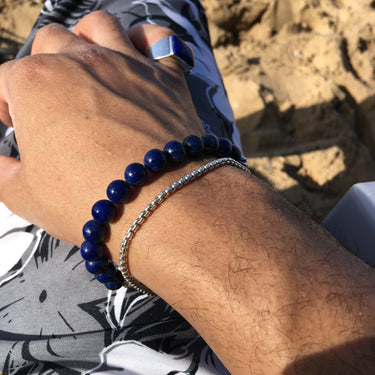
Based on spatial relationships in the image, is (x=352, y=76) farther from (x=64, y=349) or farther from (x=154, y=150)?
(x=64, y=349)

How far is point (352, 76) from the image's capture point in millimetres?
2166

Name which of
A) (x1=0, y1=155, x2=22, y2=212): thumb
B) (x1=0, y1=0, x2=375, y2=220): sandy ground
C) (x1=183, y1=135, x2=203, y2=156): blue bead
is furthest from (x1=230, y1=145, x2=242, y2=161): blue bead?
(x1=0, y1=0, x2=375, y2=220): sandy ground

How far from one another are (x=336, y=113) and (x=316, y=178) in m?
0.44

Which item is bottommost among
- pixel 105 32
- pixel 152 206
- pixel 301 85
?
pixel 301 85

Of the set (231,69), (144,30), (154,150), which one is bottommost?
(231,69)

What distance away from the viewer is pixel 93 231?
0.67 metres

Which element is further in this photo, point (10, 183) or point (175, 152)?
point (10, 183)

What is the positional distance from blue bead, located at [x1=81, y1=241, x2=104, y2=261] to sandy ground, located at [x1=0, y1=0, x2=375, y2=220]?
1.35 meters

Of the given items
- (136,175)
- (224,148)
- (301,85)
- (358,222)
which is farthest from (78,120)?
(301,85)

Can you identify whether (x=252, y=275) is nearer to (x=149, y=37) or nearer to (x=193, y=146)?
(x=193, y=146)

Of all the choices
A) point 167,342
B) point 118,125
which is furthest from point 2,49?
point 167,342

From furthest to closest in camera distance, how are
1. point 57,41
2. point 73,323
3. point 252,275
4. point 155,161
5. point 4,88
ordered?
point 57,41
point 4,88
point 73,323
point 155,161
point 252,275

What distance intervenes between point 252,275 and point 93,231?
0.31 m

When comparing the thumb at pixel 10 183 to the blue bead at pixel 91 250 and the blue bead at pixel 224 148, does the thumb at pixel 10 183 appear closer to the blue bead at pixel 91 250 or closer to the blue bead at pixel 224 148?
the blue bead at pixel 91 250
